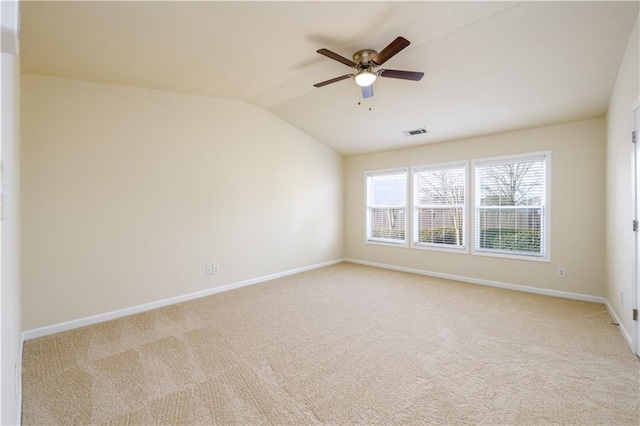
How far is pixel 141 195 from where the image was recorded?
11.7 feet

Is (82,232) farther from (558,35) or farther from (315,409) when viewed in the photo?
(558,35)

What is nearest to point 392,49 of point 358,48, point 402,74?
point 402,74

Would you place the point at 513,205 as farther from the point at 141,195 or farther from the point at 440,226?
the point at 141,195

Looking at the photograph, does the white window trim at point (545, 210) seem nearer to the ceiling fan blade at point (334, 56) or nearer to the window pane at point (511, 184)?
the window pane at point (511, 184)

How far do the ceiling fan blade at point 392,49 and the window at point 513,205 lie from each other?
2952 millimetres

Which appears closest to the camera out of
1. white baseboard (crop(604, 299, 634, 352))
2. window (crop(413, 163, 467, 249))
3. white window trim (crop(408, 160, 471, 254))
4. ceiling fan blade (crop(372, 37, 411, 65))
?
ceiling fan blade (crop(372, 37, 411, 65))

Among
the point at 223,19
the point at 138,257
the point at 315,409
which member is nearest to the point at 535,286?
the point at 315,409

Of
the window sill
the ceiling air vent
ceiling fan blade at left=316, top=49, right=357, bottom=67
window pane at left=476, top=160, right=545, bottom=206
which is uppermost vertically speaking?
ceiling fan blade at left=316, top=49, right=357, bottom=67

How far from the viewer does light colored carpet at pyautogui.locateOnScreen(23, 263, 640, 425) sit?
1.82 metres

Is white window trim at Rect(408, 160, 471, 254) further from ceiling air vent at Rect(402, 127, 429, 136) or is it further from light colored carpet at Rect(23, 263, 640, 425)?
light colored carpet at Rect(23, 263, 640, 425)

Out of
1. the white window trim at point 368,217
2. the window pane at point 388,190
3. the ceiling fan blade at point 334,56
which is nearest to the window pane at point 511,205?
the white window trim at point 368,217

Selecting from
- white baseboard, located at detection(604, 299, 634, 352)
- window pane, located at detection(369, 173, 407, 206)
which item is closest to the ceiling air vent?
window pane, located at detection(369, 173, 407, 206)

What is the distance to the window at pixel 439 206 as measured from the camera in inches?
194

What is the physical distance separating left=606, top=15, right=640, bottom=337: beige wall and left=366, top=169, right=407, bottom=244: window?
2828mm
